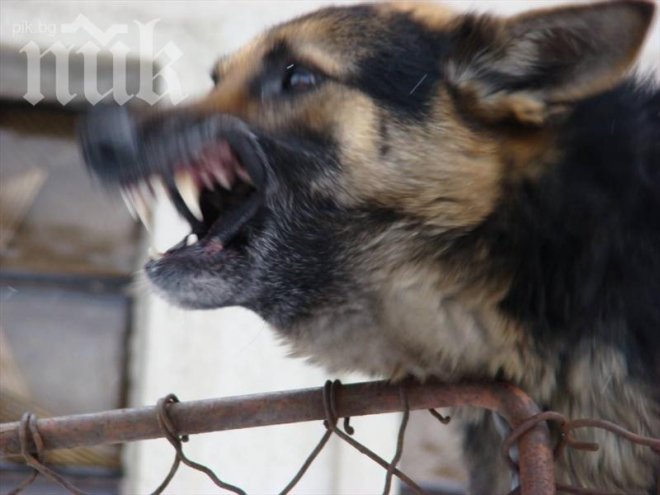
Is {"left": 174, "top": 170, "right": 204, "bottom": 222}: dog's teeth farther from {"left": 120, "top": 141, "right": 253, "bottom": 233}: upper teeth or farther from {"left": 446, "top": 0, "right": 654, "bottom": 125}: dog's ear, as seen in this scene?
{"left": 446, "top": 0, "right": 654, "bottom": 125}: dog's ear

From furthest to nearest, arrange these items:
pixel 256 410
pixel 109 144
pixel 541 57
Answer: pixel 541 57 < pixel 109 144 < pixel 256 410

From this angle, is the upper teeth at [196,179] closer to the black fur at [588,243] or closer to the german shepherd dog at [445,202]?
the german shepherd dog at [445,202]

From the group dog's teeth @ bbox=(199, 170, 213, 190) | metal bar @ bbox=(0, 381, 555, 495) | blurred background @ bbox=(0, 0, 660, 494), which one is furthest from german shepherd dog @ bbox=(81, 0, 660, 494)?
blurred background @ bbox=(0, 0, 660, 494)

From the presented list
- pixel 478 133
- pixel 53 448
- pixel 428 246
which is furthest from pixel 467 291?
pixel 53 448

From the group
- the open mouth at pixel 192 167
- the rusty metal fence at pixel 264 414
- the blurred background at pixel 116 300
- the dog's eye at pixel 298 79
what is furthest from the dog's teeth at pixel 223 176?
the blurred background at pixel 116 300

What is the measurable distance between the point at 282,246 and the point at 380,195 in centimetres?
13

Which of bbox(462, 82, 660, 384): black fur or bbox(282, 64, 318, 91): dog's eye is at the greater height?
bbox(282, 64, 318, 91): dog's eye

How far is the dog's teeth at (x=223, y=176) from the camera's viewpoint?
1.32 metres

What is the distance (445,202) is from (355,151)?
4.7 inches

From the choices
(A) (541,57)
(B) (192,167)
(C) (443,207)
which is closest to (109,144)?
(B) (192,167)

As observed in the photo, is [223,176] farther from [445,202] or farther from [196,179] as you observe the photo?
[445,202]

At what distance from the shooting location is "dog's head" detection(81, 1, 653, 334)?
1336mm

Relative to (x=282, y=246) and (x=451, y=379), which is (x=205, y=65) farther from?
(x=451, y=379)

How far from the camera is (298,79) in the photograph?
56.5 inches
